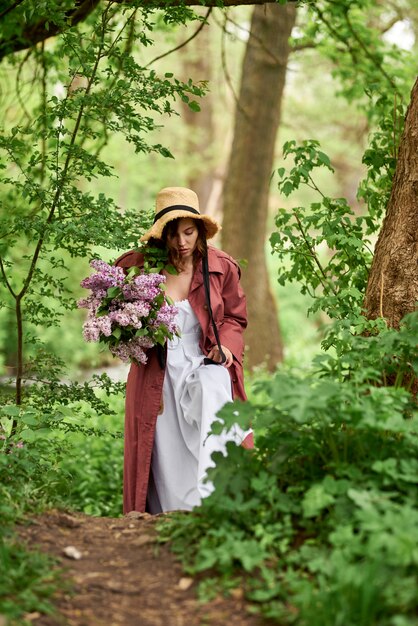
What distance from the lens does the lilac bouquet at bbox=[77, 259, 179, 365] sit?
450 cm

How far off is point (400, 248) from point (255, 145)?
661 centimetres

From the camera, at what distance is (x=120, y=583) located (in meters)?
3.23

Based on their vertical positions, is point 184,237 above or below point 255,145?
below

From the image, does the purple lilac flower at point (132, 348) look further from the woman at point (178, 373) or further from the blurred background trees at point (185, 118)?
the blurred background trees at point (185, 118)

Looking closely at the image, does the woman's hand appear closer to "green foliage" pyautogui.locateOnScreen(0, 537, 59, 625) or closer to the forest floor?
the forest floor

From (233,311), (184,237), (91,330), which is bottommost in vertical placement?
(91,330)

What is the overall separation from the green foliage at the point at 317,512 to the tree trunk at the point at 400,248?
114 centimetres

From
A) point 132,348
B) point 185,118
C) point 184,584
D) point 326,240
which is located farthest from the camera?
point 185,118

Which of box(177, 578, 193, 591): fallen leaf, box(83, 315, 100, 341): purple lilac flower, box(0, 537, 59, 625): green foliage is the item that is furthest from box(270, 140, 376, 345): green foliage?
box(0, 537, 59, 625): green foliage

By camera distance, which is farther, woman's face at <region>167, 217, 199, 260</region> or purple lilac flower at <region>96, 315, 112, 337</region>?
woman's face at <region>167, 217, 199, 260</region>

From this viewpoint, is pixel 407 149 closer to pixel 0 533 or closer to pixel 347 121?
pixel 0 533

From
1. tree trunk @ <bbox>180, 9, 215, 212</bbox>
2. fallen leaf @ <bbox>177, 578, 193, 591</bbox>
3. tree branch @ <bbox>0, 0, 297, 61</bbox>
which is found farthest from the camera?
tree trunk @ <bbox>180, 9, 215, 212</bbox>

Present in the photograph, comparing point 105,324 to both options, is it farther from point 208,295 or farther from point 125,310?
point 208,295

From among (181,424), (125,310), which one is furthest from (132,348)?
(181,424)
